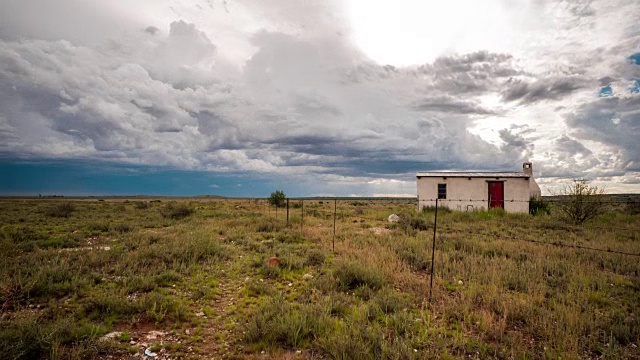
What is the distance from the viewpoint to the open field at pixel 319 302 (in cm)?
457

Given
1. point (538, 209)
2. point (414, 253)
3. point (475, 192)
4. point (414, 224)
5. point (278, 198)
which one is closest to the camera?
point (414, 253)

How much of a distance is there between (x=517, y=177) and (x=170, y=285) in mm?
23968

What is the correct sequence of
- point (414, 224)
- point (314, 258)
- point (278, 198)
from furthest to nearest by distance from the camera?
point (278, 198) < point (414, 224) < point (314, 258)

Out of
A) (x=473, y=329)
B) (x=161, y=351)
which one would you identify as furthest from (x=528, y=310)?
(x=161, y=351)

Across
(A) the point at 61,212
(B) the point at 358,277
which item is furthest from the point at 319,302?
(A) the point at 61,212

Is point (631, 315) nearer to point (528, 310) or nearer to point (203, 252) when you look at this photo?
point (528, 310)

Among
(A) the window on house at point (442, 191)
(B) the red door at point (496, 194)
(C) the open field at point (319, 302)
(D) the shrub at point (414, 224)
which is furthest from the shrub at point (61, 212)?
(B) the red door at point (496, 194)

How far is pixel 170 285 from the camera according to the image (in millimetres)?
7414

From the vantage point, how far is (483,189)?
76.2 feet

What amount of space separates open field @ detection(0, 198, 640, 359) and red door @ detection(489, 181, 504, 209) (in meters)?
11.9

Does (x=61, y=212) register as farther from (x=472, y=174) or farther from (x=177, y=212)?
(x=472, y=174)

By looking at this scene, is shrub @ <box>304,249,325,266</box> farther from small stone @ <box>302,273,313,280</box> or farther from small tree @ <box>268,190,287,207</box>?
small tree @ <box>268,190,287,207</box>

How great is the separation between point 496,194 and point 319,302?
21.5m

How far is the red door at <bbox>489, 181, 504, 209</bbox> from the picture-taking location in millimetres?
A: 22922
